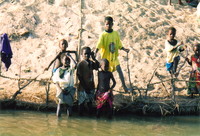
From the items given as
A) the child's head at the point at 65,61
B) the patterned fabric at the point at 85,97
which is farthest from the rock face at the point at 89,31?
the child's head at the point at 65,61

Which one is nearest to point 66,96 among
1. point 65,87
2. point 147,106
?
point 65,87

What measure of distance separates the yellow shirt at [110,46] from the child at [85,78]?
331 millimetres

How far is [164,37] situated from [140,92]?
312cm

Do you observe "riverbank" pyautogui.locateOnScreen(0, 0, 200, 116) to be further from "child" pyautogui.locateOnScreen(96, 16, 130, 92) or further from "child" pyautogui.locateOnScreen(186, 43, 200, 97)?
"child" pyautogui.locateOnScreen(96, 16, 130, 92)

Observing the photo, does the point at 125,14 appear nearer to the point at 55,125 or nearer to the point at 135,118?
the point at 135,118

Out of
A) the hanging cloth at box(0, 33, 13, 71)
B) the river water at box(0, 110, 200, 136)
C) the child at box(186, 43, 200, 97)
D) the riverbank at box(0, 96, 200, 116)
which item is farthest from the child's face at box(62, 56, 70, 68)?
the child at box(186, 43, 200, 97)

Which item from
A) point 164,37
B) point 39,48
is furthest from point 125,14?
point 39,48

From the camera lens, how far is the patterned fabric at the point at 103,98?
725cm

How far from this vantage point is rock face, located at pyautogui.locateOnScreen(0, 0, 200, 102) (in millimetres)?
9023

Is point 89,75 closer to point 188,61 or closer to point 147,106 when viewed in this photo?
point 147,106

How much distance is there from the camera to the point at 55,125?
7.09m

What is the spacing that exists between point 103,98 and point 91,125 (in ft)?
1.66

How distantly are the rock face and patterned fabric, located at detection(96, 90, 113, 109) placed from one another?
124cm

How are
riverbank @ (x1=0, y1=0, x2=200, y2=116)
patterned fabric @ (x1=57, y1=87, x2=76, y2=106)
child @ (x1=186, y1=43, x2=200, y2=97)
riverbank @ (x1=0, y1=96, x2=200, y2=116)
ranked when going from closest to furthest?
patterned fabric @ (x1=57, y1=87, x2=76, y2=106) → riverbank @ (x1=0, y1=96, x2=200, y2=116) → riverbank @ (x1=0, y1=0, x2=200, y2=116) → child @ (x1=186, y1=43, x2=200, y2=97)
